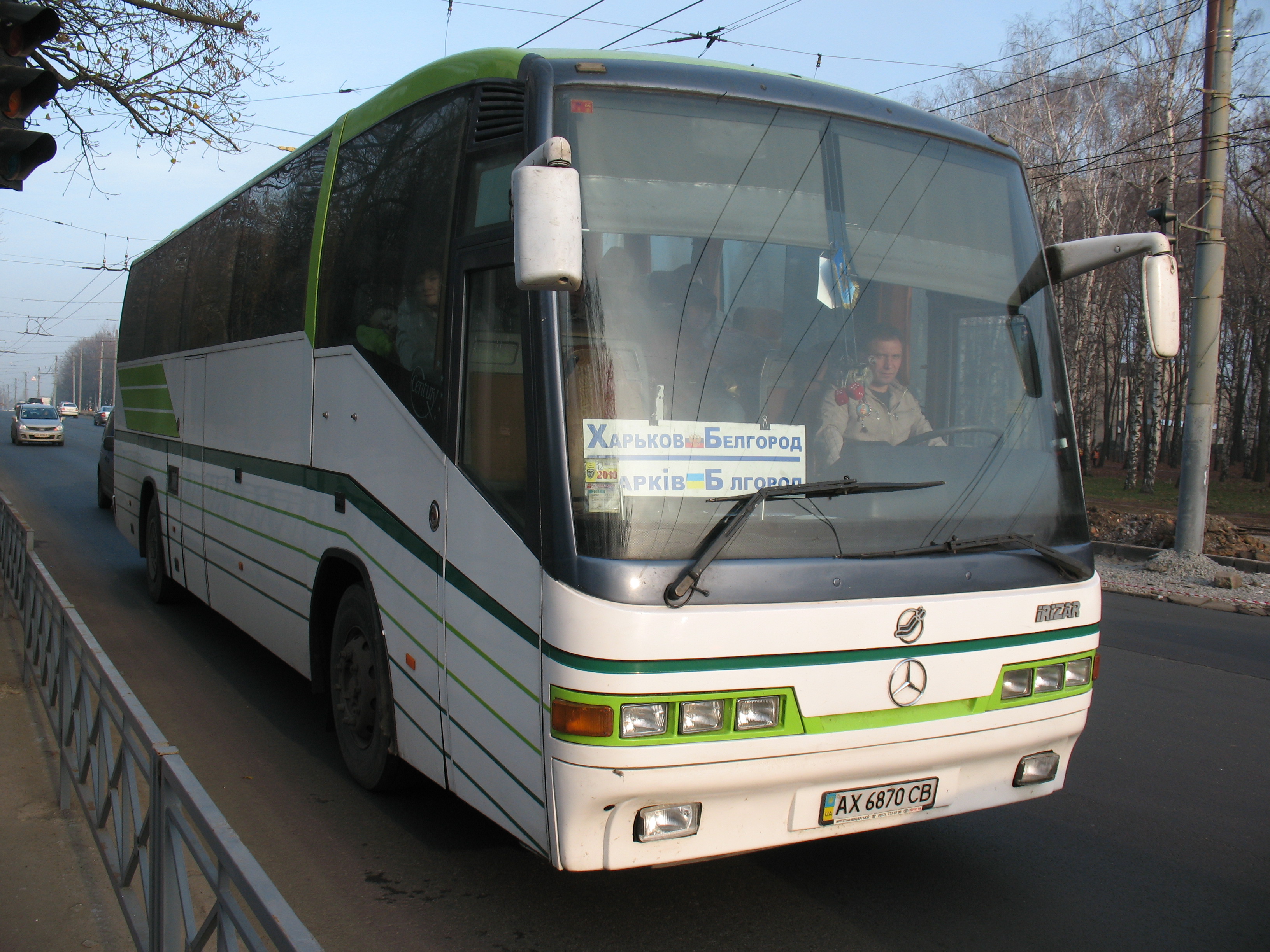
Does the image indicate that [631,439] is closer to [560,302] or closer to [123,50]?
[560,302]

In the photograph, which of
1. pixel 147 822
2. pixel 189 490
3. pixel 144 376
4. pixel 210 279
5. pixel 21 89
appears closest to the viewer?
pixel 147 822

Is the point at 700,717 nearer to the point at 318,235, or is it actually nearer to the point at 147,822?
the point at 147,822

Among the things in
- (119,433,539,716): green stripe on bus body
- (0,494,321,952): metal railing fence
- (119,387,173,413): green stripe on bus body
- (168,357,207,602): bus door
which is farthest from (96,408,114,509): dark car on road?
(0,494,321,952): metal railing fence

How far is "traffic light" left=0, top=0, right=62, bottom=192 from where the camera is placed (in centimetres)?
525

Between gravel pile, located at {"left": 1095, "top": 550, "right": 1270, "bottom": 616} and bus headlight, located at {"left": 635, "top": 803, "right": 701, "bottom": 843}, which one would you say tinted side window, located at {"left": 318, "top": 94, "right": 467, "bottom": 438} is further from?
gravel pile, located at {"left": 1095, "top": 550, "right": 1270, "bottom": 616}

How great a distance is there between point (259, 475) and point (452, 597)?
3050mm

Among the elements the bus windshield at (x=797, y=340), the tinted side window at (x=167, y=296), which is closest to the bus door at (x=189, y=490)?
the tinted side window at (x=167, y=296)

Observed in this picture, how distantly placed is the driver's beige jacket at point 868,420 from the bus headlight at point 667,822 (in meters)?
1.20

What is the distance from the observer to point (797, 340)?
142 inches

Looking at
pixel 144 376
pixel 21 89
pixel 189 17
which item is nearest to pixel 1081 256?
pixel 21 89

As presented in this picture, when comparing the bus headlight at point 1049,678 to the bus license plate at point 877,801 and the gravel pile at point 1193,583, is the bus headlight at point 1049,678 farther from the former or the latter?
the gravel pile at point 1193,583

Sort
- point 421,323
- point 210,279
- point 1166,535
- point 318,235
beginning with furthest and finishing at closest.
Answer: point 1166,535 → point 210,279 → point 318,235 → point 421,323

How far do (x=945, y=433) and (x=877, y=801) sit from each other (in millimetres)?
1303

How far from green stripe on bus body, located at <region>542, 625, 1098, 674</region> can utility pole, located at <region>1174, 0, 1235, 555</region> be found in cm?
1129
